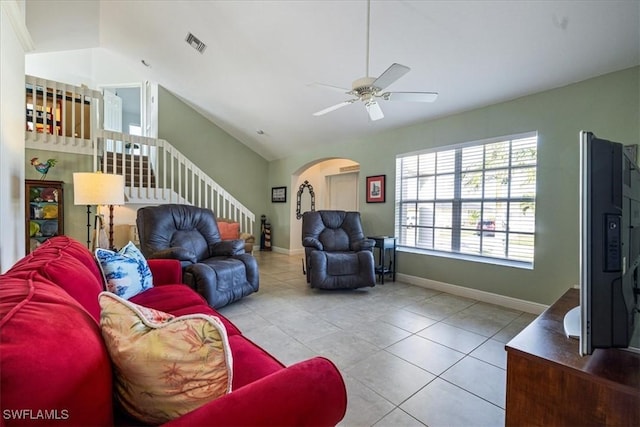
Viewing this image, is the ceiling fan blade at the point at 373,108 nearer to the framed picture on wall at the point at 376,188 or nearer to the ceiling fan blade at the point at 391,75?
the ceiling fan blade at the point at 391,75

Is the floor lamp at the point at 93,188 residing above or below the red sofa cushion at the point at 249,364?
above

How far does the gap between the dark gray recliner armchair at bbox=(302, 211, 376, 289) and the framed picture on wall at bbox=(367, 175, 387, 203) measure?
1.69 ft

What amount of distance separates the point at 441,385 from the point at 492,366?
50cm

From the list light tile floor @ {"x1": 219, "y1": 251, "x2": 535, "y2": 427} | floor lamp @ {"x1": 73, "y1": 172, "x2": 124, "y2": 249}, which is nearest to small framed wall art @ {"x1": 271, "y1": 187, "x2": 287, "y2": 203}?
light tile floor @ {"x1": 219, "y1": 251, "x2": 535, "y2": 427}

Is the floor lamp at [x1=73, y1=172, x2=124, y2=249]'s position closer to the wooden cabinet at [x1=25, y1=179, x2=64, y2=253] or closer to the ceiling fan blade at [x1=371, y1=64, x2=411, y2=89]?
the wooden cabinet at [x1=25, y1=179, x2=64, y2=253]

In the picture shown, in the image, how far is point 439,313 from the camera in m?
2.95

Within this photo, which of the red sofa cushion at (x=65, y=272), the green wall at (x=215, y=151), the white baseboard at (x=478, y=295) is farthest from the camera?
the green wall at (x=215, y=151)

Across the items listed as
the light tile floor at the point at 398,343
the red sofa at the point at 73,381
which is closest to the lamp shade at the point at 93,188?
the light tile floor at the point at 398,343

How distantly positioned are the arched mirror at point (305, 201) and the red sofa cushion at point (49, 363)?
5.99m

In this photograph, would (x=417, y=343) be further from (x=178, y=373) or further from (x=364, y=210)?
(x=364, y=210)

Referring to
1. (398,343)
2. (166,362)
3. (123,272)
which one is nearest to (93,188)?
(123,272)

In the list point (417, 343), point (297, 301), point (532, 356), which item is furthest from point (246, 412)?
point (297, 301)

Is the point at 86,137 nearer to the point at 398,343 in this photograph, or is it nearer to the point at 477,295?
the point at 398,343

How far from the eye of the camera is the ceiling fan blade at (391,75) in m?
1.91
